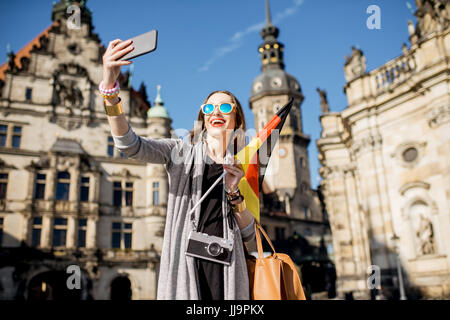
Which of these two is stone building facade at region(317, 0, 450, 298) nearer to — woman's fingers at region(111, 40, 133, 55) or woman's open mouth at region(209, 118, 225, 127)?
woman's open mouth at region(209, 118, 225, 127)

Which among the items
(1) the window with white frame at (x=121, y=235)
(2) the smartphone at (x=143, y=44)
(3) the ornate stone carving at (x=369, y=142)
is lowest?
(2) the smartphone at (x=143, y=44)

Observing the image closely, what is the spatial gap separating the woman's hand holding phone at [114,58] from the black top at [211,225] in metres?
0.82

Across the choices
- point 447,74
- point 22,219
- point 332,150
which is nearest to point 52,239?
point 22,219

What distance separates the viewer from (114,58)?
6.63ft

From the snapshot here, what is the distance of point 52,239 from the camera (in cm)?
2341

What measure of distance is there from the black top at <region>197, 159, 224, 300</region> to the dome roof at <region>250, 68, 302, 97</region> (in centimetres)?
5000

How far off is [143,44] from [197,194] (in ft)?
3.03

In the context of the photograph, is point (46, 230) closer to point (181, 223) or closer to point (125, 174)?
point (125, 174)

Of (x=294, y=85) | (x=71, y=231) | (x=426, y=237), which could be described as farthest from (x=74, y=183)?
(x=294, y=85)

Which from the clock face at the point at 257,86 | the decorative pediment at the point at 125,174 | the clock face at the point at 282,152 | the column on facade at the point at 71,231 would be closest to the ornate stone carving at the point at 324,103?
the decorative pediment at the point at 125,174

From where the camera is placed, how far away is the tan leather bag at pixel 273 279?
7.04 ft

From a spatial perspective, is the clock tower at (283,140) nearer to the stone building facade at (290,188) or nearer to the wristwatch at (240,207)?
the stone building facade at (290,188)

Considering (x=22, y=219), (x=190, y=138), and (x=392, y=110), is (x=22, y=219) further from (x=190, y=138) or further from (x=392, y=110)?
(x=190, y=138)
